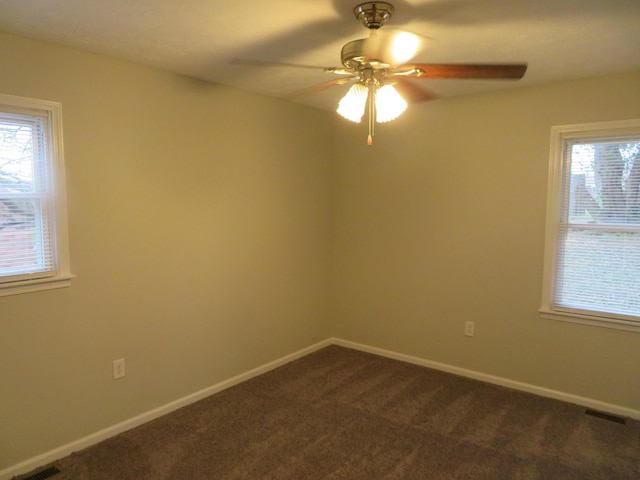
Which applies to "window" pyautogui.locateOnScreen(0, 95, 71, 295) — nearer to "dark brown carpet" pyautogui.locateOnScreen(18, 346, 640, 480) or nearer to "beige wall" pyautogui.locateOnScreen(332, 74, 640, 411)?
"dark brown carpet" pyautogui.locateOnScreen(18, 346, 640, 480)

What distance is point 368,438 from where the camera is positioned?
2637 millimetres

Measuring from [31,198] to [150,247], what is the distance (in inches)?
28.0

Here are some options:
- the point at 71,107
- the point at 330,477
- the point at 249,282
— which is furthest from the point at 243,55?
the point at 330,477

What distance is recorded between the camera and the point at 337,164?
4.17m

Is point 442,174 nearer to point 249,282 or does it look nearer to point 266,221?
point 266,221

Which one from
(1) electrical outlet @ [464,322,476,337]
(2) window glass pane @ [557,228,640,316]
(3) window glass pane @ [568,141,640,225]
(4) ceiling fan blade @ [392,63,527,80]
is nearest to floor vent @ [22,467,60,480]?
(4) ceiling fan blade @ [392,63,527,80]

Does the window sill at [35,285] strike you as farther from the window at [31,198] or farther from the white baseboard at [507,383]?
the white baseboard at [507,383]

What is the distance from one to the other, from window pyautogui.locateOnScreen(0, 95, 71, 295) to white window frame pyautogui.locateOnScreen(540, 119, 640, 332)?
3092 mm

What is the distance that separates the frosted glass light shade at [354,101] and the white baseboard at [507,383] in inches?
96.8

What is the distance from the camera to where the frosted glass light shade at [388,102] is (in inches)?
74.2

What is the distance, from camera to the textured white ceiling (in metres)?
1.83

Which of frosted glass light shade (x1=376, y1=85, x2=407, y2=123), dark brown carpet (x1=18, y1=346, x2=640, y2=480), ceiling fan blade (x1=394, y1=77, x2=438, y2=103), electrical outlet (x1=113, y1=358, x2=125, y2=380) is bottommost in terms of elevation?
dark brown carpet (x1=18, y1=346, x2=640, y2=480)

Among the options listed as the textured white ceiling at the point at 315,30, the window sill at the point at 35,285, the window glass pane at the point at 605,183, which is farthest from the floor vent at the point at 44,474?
the window glass pane at the point at 605,183

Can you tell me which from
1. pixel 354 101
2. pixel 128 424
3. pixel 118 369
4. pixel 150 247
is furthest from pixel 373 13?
pixel 128 424
